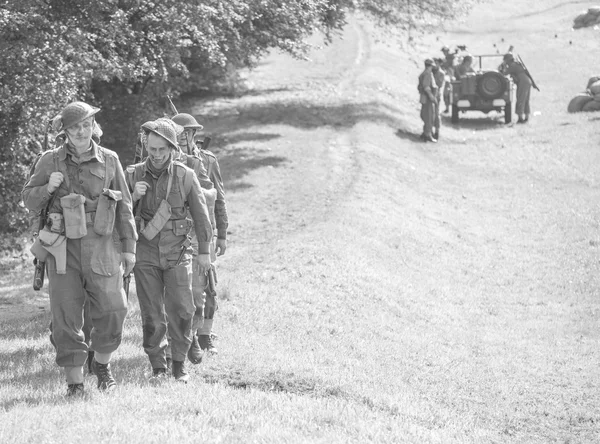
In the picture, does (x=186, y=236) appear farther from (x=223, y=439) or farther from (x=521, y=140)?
(x=521, y=140)

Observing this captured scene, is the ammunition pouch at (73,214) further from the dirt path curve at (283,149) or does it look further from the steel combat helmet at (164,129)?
the dirt path curve at (283,149)

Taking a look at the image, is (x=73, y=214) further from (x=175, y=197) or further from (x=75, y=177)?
(x=175, y=197)

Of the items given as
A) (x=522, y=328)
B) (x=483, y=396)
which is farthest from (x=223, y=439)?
(x=522, y=328)

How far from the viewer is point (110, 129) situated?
2100cm

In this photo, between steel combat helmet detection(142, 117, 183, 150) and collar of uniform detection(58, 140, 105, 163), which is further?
steel combat helmet detection(142, 117, 183, 150)

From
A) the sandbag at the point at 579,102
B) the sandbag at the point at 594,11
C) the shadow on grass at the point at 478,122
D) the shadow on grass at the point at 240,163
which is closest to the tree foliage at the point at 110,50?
the shadow on grass at the point at 240,163

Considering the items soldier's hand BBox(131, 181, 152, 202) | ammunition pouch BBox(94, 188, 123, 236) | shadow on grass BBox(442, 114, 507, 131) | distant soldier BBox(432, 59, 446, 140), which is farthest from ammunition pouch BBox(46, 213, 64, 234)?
shadow on grass BBox(442, 114, 507, 131)

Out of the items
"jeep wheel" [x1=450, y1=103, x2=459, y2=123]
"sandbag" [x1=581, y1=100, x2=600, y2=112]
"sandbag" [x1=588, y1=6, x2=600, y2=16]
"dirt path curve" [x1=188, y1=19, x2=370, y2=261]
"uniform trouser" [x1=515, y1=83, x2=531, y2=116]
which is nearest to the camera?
"dirt path curve" [x1=188, y1=19, x2=370, y2=261]

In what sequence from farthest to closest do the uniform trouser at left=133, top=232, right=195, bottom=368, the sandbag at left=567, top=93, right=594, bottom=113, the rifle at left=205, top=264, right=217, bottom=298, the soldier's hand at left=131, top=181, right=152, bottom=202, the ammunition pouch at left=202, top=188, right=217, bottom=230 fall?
1. the sandbag at left=567, top=93, right=594, bottom=113
2. the rifle at left=205, top=264, right=217, bottom=298
3. the ammunition pouch at left=202, top=188, right=217, bottom=230
4. the uniform trouser at left=133, top=232, right=195, bottom=368
5. the soldier's hand at left=131, top=181, right=152, bottom=202

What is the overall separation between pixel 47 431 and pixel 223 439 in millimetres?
1016

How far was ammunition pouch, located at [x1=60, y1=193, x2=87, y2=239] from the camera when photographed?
6.71 meters

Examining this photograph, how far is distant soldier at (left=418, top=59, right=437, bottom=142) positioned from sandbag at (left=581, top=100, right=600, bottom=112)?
5.75 metres

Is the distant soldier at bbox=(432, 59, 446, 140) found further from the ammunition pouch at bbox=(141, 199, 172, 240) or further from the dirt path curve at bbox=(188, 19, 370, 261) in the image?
the ammunition pouch at bbox=(141, 199, 172, 240)

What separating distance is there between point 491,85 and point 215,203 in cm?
1927
